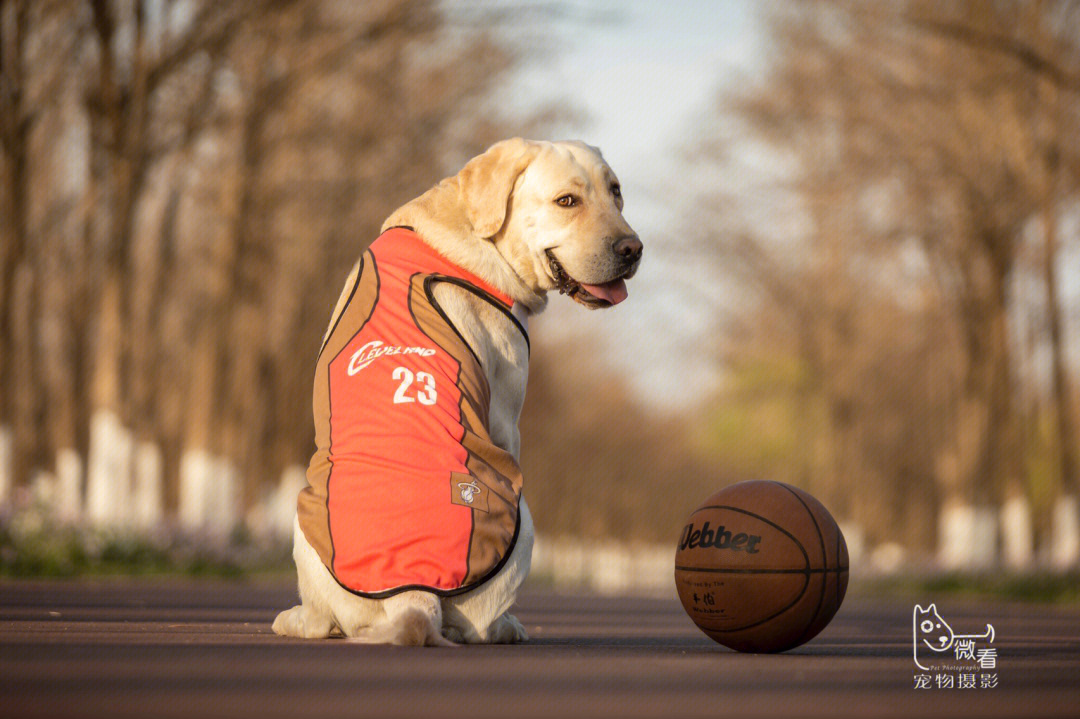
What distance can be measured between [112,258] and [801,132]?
1404cm

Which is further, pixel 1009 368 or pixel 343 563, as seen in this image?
pixel 1009 368

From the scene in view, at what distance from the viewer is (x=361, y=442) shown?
5.12 metres

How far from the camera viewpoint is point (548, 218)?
239 inches

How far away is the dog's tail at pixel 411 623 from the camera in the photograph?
4.84 meters

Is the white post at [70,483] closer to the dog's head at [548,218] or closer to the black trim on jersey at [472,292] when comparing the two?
the dog's head at [548,218]

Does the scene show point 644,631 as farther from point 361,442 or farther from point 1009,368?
point 1009,368

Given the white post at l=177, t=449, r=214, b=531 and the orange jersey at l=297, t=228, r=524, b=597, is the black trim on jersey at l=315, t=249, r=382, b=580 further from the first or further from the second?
the white post at l=177, t=449, r=214, b=531

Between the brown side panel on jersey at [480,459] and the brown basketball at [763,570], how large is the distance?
748mm

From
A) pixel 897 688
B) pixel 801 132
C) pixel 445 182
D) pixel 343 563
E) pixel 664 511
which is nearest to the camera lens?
pixel 897 688

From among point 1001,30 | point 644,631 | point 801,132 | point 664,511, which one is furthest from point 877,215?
point 644,631

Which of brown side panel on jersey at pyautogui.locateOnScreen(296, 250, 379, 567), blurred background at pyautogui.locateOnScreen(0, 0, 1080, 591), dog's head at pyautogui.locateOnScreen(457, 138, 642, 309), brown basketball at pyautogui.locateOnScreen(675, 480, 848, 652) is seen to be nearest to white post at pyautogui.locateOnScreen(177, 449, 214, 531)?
blurred background at pyautogui.locateOnScreen(0, 0, 1080, 591)

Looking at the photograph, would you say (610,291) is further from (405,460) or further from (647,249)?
(647,249)

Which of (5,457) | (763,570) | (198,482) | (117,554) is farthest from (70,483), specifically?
(763,570)

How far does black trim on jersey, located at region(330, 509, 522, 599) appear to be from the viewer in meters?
4.96
